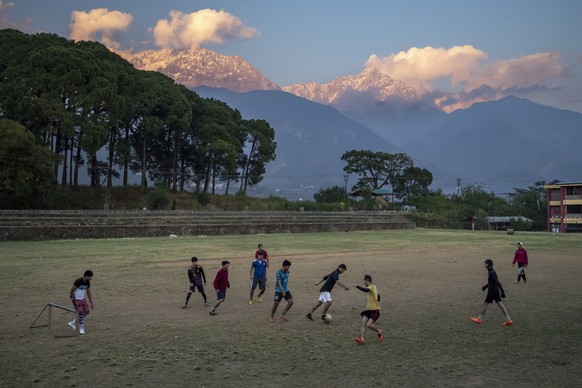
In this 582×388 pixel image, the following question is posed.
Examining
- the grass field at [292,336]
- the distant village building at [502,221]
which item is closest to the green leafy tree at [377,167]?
the distant village building at [502,221]

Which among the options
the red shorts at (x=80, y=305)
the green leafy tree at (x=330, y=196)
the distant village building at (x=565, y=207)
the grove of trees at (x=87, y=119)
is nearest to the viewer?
the red shorts at (x=80, y=305)

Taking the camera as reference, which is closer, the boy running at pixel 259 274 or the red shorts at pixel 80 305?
the red shorts at pixel 80 305

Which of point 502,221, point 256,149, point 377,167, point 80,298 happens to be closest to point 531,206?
point 502,221

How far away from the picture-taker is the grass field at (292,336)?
841cm

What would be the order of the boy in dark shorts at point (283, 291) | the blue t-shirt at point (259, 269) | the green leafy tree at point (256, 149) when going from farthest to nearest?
1. the green leafy tree at point (256, 149)
2. the blue t-shirt at point (259, 269)
3. the boy in dark shorts at point (283, 291)

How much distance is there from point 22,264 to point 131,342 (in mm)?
16303

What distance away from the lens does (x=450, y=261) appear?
2678 centimetres

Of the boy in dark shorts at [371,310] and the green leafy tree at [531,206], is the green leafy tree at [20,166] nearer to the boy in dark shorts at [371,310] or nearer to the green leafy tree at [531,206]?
the boy in dark shorts at [371,310]

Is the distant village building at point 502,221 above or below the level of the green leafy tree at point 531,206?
below

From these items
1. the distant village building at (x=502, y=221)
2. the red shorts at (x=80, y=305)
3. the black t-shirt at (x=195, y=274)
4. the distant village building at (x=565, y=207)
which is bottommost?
the red shorts at (x=80, y=305)

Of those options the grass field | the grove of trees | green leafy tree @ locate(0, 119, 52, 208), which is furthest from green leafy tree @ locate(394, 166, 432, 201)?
the grass field

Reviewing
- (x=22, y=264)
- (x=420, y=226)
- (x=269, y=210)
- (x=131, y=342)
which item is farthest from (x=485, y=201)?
(x=131, y=342)

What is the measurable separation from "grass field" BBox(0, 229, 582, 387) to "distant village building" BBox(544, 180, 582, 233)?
64.4 m

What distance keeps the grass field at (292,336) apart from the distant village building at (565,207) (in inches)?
2537
